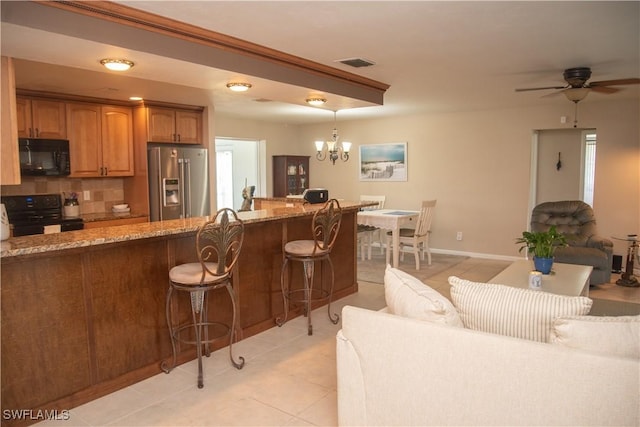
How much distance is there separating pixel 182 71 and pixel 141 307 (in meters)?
1.67

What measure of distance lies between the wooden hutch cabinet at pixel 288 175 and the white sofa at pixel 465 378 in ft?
20.6

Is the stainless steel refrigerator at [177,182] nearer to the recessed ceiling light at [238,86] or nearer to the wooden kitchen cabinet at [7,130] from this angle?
the recessed ceiling light at [238,86]

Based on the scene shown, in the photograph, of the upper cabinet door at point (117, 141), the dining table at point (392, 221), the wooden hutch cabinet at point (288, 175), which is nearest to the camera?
the upper cabinet door at point (117, 141)

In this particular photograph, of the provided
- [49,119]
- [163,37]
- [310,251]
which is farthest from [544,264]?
[49,119]

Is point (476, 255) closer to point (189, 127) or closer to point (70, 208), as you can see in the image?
point (189, 127)

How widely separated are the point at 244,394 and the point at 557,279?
2729mm

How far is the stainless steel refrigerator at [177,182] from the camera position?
561cm

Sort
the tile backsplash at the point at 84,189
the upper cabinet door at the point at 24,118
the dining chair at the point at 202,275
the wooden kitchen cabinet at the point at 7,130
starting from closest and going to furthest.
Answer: the wooden kitchen cabinet at the point at 7,130 → the dining chair at the point at 202,275 → the upper cabinet door at the point at 24,118 → the tile backsplash at the point at 84,189

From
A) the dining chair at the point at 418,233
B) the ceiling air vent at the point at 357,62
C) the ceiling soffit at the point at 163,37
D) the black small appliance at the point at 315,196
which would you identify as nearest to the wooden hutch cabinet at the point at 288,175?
the dining chair at the point at 418,233

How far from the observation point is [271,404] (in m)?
2.59

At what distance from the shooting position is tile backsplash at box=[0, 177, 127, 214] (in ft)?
16.3

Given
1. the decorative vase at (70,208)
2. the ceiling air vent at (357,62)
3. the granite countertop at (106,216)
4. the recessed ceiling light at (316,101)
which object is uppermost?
the ceiling air vent at (357,62)

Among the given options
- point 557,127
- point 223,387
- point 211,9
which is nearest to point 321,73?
point 211,9

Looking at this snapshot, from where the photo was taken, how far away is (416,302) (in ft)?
6.35
